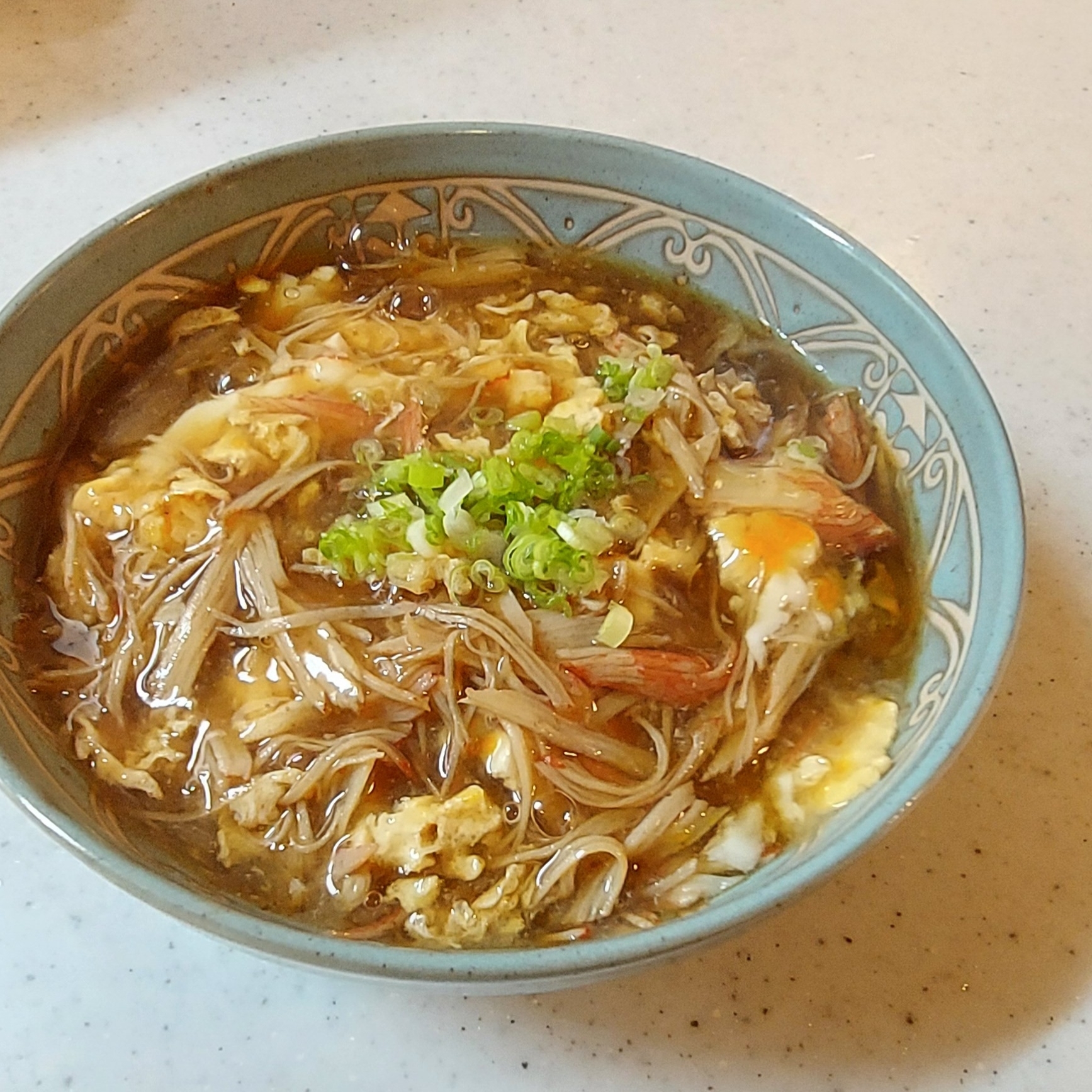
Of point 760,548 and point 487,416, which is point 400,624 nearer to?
point 487,416

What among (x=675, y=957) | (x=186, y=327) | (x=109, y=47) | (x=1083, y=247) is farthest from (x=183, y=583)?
(x=1083, y=247)

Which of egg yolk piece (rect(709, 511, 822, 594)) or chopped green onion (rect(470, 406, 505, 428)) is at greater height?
chopped green onion (rect(470, 406, 505, 428))

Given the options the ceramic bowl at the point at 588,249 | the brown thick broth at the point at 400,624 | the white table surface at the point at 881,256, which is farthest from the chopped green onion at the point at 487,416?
the white table surface at the point at 881,256

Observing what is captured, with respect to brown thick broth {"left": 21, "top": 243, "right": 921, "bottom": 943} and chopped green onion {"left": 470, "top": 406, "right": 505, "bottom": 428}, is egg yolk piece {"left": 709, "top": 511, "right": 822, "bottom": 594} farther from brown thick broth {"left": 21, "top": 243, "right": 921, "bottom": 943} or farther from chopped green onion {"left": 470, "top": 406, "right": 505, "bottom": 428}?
chopped green onion {"left": 470, "top": 406, "right": 505, "bottom": 428}

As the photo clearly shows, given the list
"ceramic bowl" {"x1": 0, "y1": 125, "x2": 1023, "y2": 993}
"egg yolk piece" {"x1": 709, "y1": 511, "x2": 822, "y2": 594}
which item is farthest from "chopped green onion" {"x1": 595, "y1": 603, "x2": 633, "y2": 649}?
"ceramic bowl" {"x1": 0, "y1": 125, "x2": 1023, "y2": 993}

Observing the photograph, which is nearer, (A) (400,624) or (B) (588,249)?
(A) (400,624)

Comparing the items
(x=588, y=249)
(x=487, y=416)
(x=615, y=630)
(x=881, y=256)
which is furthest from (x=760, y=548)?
(x=881, y=256)
